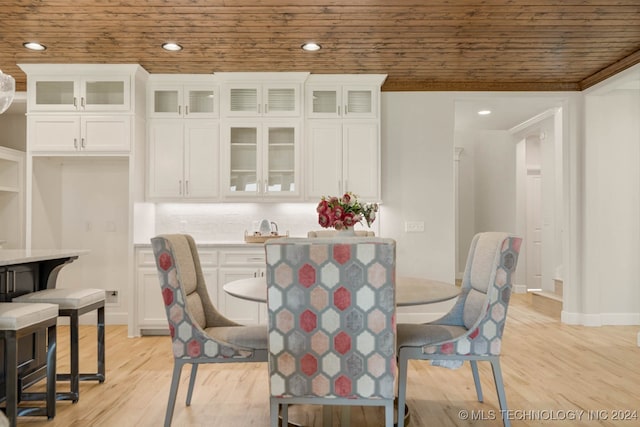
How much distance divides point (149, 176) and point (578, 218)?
171 inches

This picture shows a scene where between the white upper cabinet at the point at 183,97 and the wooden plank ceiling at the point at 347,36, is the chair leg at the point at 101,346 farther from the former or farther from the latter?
the white upper cabinet at the point at 183,97

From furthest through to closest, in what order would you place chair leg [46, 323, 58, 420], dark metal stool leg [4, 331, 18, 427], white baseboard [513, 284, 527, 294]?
white baseboard [513, 284, 527, 294]
chair leg [46, 323, 58, 420]
dark metal stool leg [4, 331, 18, 427]

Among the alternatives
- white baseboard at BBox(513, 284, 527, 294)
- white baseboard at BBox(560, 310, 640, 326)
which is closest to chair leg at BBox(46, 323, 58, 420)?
white baseboard at BBox(560, 310, 640, 326)

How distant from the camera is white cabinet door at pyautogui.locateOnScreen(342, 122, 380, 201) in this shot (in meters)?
4.52

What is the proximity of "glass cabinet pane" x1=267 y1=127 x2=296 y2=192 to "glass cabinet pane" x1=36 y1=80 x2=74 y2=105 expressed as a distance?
187cm

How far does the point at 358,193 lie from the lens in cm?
452

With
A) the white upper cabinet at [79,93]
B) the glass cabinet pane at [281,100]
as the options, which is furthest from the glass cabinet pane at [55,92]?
the glass cabinet pane at [281,100]

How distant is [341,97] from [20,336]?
131 inches

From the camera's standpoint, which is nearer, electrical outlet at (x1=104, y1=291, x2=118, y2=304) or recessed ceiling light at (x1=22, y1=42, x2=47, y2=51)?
recessed ceiling light at (x1=22, y1=42, x2=47, y2=51)

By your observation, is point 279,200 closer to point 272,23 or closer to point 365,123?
point 365,123

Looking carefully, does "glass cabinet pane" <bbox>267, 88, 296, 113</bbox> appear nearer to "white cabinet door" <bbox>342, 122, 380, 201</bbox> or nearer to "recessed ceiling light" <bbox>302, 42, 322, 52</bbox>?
"white cabinet door" <bbox>342, 122, 380, 201</bbox>

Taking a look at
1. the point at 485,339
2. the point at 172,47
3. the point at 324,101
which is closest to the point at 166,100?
the point at 172,47

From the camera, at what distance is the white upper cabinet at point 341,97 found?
14.8ft

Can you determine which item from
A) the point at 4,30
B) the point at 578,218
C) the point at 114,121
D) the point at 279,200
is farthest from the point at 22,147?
the point at 578,218
